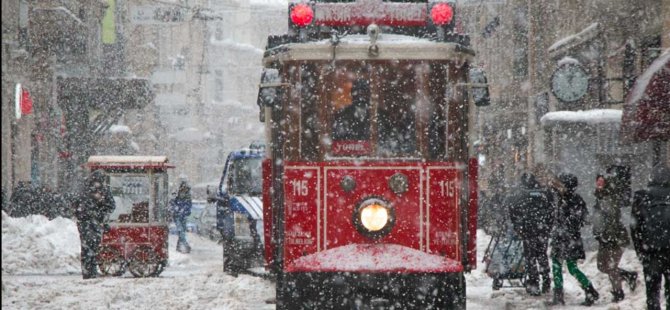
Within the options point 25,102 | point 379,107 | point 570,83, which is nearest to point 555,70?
point 570,83

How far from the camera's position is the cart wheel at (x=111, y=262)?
17875mm

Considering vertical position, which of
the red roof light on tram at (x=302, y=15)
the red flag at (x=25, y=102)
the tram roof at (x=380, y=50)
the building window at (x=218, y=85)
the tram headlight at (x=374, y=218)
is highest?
the building window at (x=218, y=85)

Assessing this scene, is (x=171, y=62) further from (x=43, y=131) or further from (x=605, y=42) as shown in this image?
(x=605, y=42)

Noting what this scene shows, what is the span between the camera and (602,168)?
65.5 ft

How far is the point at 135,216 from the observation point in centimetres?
1894

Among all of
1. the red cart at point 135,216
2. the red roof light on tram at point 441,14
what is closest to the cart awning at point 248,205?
the red cart at point 135,216

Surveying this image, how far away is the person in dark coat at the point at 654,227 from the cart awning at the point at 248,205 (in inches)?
337

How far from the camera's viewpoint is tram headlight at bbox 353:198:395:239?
9.29m

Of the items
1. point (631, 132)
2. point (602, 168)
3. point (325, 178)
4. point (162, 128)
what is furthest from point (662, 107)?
point (162, 128)

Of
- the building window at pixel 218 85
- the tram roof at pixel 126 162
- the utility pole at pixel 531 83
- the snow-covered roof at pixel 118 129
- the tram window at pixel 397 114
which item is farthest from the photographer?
the building window at pixel 218 85

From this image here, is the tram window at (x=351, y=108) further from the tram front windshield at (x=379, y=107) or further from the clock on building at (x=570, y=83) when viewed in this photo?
the clock on building at (x=570, y=83)

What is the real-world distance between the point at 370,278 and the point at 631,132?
592 cm

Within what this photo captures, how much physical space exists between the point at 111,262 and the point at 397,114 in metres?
9.88

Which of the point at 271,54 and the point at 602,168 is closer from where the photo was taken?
the point at 271,54
